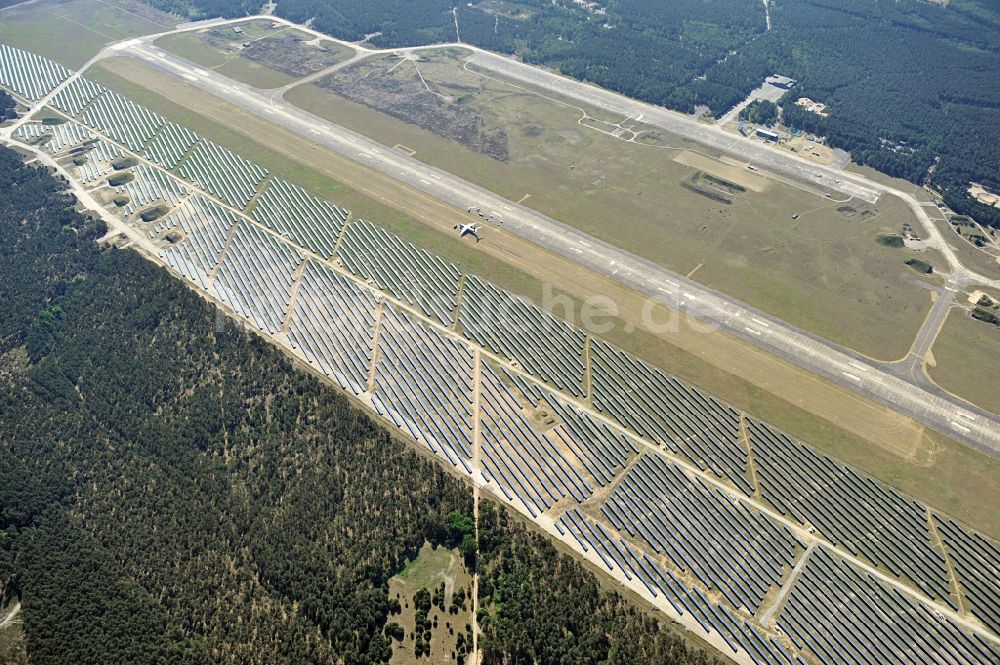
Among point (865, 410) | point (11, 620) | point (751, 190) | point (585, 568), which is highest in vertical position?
point (751, 190)

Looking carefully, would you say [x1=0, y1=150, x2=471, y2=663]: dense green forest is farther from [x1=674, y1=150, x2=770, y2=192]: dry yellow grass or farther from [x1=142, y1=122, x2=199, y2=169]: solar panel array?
[x1=674, y1=150, x2=770, y2=192]: dry yellow grass

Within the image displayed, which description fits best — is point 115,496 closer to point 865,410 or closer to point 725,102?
point 865,410

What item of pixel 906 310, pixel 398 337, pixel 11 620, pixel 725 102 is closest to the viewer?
pixel 11 620

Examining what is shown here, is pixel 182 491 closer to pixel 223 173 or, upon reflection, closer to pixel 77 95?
pixel 223 173

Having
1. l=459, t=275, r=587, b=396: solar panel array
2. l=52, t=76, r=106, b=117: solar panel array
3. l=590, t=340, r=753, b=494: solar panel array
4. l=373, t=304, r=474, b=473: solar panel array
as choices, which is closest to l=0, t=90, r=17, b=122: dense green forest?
l=52, t=76, r=106, b=117: solar panel array

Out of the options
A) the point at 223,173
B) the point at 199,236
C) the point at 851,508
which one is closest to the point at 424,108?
the point at 223,173

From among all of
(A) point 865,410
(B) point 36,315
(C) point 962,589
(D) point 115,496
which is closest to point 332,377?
(D) point 115,496

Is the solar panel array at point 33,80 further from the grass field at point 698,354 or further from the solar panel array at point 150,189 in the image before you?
the grass field at point 698,354
